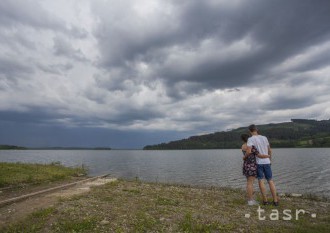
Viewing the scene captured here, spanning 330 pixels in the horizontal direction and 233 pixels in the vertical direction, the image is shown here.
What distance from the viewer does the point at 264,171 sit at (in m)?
14.1

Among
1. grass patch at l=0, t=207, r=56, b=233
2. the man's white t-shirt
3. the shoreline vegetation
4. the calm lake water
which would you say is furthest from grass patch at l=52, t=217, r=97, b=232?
the calm lake water

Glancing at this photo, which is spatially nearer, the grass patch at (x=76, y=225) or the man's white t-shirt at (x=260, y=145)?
the grass patch at (x=76, y=225)

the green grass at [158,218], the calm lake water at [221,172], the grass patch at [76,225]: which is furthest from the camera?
the calm lake water at [221,172]

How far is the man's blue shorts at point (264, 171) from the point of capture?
552 inches

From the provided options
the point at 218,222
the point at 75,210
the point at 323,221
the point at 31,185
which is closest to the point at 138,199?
the point at 75,210

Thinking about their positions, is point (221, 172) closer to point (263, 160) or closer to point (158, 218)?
point (263, 160)

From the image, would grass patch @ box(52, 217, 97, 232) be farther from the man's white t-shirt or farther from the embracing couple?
the man's white t-shirt

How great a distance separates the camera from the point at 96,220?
10531 mm

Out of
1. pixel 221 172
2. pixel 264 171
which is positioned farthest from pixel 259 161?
pixel 221 172

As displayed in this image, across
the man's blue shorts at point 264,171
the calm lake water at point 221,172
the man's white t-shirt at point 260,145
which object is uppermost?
the man's white t-shirt at point 260,145

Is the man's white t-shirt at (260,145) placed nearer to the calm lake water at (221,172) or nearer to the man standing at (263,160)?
the man standing at (263,160)

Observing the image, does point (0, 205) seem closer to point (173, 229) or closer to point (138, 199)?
point (138, 199)

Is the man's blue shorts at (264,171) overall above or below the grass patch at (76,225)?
above

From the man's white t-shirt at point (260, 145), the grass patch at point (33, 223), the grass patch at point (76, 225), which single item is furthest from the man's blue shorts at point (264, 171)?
the grass patch at point (33, 223)
